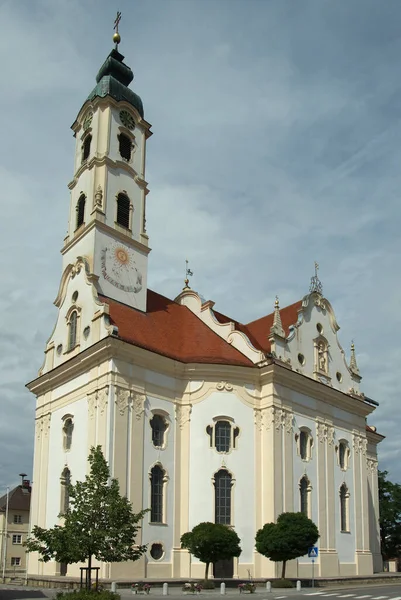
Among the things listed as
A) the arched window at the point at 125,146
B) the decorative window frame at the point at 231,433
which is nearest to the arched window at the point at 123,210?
the arched window at the point at 125,146

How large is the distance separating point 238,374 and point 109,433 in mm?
8489

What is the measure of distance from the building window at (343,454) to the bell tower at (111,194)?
52.0 ft

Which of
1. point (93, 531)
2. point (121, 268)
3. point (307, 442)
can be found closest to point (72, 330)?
point (121, 268)

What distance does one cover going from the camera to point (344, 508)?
4359cm

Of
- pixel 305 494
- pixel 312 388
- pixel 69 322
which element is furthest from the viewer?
pixel 312 388

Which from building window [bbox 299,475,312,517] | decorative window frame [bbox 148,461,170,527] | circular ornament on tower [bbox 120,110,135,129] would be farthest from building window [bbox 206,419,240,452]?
circular ornament on tower [bbox 120,110,135,129]

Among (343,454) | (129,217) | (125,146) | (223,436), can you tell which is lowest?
(343,454)

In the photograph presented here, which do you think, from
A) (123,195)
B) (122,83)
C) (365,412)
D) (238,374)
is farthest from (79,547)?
(122,83)

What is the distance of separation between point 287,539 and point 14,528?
41.1m

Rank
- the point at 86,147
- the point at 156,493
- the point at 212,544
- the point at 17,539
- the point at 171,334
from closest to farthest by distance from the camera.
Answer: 1. the point at 212,544
2. the point at 156,493
3. the point at 171,334
4. the point at 86,147
5. the point at 17,539

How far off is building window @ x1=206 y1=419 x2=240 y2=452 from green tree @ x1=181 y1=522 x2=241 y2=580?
595 centimetres

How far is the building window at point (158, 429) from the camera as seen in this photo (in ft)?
119

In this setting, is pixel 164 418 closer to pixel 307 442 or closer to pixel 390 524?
pixel 307 442

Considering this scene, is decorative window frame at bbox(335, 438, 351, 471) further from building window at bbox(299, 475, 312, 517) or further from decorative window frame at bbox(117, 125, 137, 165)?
decorative window frame at bbox(117, 125, 137, 165)
